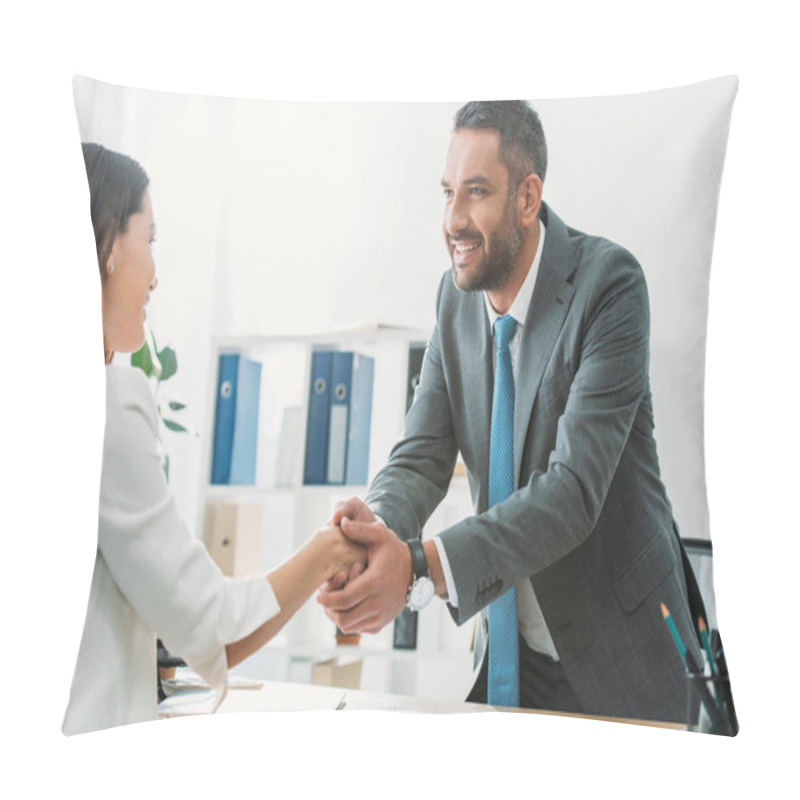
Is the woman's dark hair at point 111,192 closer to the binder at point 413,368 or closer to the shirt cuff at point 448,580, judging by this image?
the binder at point 413,368

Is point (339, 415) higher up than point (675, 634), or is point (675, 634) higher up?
point (339, 415)

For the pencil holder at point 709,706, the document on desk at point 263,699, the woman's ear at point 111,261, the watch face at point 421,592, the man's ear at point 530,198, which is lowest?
the document on desk at point 263,699

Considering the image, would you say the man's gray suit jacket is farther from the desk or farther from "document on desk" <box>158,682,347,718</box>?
"document on desk" <box>158,682,347,718</box>

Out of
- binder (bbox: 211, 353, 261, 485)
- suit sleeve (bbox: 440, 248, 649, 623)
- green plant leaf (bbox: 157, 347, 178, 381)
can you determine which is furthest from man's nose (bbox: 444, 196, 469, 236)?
green plant leaf (bbox: 157, 347, 178, 381)

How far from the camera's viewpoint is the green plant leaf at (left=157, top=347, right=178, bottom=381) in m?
1.60

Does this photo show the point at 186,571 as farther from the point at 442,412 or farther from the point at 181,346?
the point at 442,412

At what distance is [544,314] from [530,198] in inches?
7.6

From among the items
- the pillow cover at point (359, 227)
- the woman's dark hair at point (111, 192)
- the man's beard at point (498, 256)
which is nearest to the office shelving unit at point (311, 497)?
the pillow cover at point (359, 227)

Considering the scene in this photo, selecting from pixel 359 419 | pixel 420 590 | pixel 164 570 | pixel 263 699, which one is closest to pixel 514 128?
pixel 359 419

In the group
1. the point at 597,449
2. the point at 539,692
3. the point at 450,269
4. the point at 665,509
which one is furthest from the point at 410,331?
the point at 539,692

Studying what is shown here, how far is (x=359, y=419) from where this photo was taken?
162 centimetres

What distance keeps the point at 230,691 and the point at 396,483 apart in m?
0.43

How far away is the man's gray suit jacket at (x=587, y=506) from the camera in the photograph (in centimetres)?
156

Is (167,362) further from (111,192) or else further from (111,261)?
(111,192)
